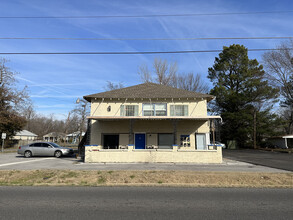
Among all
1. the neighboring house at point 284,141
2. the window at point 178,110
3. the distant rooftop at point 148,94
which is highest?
the distant rooftop at point 148,94

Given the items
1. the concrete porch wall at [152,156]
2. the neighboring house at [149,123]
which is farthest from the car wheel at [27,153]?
the concrete porch wall at [152,156]

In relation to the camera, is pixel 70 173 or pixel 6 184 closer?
pixel 6 184

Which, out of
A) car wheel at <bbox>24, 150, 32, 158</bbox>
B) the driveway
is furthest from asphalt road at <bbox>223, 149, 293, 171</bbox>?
car wheel at <bbox>24, 150, 32, 158</bbox>

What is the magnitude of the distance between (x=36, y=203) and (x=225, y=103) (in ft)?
121

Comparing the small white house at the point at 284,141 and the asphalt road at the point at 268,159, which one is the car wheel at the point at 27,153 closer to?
the asphalt road at the point at 268,159

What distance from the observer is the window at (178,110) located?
19047 mm

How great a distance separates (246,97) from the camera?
115 ft

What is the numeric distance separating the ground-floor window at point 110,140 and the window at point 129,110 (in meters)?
2.34

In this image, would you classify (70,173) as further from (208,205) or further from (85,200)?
(208,205)

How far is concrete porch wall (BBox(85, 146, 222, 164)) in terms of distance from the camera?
14.4 meters

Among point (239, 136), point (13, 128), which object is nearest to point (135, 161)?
point (239, 136)

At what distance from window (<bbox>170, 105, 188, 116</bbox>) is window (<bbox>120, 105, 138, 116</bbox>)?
353 centimetres

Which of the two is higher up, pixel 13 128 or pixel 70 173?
pixel 13 128

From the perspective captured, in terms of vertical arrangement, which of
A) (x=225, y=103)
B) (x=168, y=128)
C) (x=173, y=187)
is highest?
(x=225, y=103)
